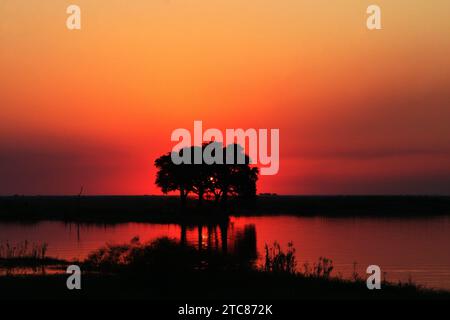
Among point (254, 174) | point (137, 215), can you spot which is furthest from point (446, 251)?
point (137, 215)

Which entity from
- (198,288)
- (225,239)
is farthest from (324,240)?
(198,288)

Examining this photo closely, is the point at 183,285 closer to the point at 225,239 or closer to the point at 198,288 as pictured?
the point at 198,288

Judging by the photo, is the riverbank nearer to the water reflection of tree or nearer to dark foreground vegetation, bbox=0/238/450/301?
dark foreground vegetation, bbox=0/238/450/301

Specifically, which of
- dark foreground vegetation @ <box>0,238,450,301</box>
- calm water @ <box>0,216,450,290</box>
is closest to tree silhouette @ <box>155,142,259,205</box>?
calm water @ <box>0,216,450,290</box>

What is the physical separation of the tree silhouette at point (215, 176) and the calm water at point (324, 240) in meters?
16.7

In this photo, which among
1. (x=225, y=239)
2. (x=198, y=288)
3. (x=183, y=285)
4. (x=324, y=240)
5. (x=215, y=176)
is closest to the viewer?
(x=198, y=288)

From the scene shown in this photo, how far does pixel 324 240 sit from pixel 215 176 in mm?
38744

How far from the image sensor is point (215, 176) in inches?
3679

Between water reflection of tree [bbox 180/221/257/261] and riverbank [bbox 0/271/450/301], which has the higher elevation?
riverbank [bbox 0/271/450/301]

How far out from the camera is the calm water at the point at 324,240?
39938 millimetres

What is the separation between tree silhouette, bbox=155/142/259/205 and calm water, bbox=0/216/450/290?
54.9 ft

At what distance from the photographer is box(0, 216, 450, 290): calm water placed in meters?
39.9

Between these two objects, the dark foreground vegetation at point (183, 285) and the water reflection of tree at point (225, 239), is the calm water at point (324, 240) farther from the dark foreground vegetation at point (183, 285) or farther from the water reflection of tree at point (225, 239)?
the dark foreground vegetation at point (183, 285)
